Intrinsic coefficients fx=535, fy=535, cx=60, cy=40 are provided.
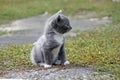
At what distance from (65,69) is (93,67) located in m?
0.62

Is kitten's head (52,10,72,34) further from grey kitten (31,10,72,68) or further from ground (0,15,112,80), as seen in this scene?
ground (0,15,112,80)

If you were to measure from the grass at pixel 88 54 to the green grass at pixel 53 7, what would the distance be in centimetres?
555

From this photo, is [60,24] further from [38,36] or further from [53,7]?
[53,7]

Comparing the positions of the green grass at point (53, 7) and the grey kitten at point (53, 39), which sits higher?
the green grass at point (53, 7)

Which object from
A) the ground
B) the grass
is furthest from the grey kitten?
the grass

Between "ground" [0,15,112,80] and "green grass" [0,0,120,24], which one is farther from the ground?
"green grass" [0,0,120,24]

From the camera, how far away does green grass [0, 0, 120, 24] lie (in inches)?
885

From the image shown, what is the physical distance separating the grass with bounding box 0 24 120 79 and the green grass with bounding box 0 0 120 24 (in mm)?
5546

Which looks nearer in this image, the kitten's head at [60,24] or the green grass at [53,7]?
the kitten's head at [60,24]

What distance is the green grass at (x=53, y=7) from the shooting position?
22.5 meters

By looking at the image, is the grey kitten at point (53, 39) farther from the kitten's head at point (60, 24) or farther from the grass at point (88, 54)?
the grass at point (88, 54)

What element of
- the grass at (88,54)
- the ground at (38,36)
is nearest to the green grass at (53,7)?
the ground at (38,36)

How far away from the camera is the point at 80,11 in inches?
917

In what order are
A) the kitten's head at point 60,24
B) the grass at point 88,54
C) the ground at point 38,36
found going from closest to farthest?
the ground at point 38,36
the kitten's head at point 60,24
the grass at point 88,54
